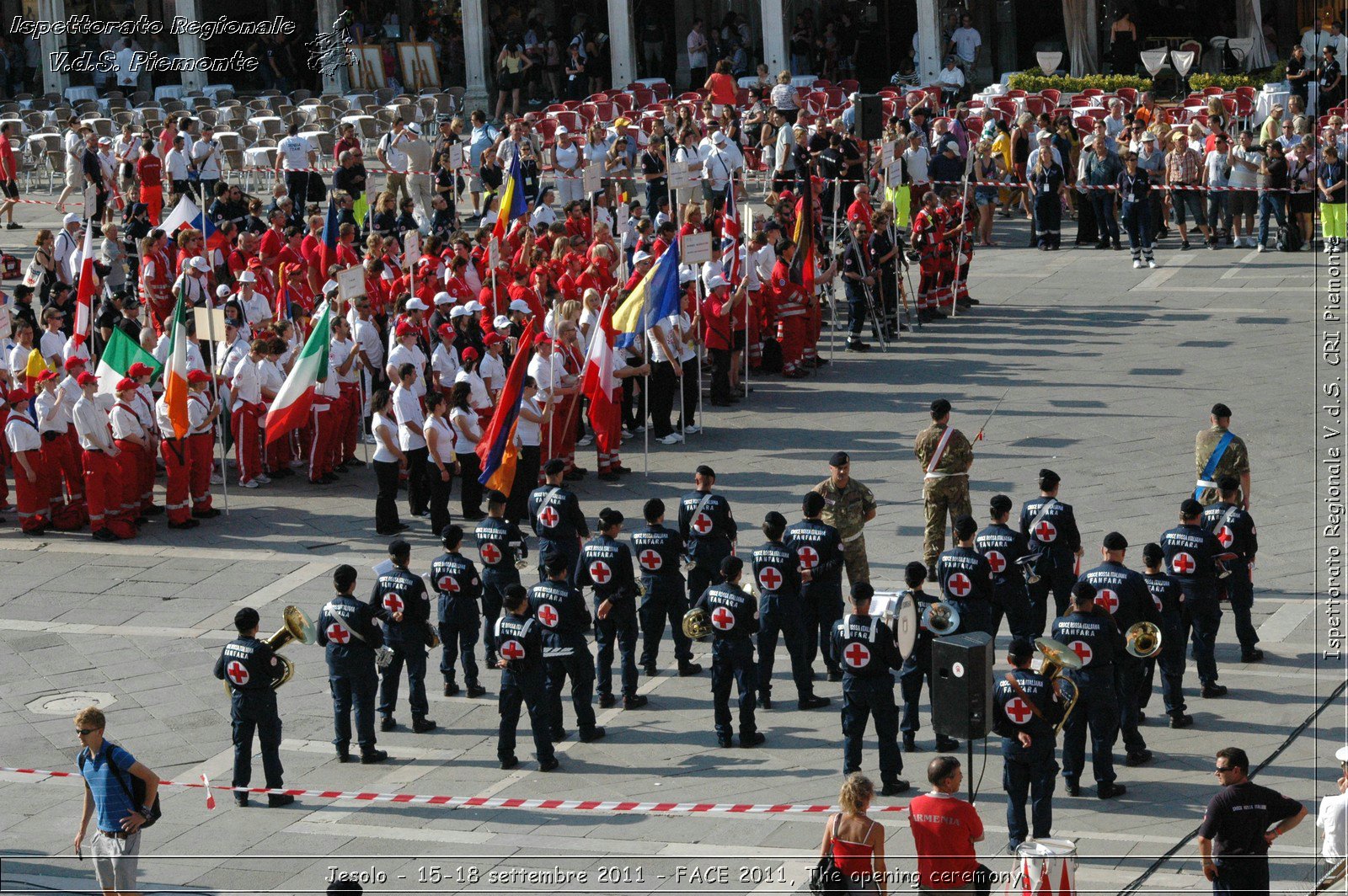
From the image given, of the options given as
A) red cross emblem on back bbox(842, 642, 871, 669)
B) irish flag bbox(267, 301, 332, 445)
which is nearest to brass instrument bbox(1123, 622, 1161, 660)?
red cross emblem on back bbox(842, 642, 871, 669)

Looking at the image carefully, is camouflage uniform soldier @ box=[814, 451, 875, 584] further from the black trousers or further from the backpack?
the backpack

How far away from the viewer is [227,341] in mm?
18312

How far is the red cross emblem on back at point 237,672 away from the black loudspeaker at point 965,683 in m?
4.13

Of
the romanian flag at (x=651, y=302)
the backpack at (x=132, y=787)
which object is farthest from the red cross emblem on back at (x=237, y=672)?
the romanian flag at (x=651, y=302)

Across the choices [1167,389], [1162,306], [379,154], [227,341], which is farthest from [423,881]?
[379,154]

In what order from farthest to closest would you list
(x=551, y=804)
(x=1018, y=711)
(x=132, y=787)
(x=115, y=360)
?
(x=115, y=360), (x=551, y=804), (x=1018, y=711), (x=132, y=787)

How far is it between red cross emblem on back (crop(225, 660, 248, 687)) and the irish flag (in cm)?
625

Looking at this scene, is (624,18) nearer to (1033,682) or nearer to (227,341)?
(227,341)

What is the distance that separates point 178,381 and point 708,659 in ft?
19.0

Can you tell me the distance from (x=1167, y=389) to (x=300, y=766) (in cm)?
1075

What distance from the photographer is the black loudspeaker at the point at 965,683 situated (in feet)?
32.9

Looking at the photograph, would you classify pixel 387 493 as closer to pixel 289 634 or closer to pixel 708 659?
pixel 708 659

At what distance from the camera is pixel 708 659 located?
45.7ft

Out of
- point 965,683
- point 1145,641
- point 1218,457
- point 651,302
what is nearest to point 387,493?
point 651,302
